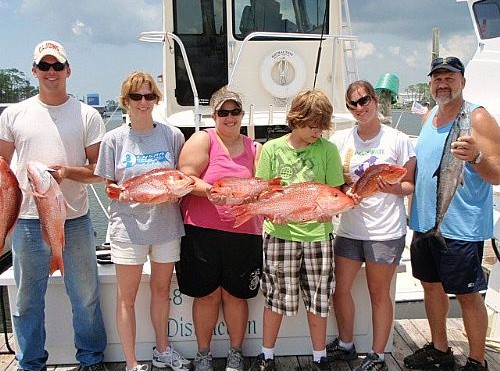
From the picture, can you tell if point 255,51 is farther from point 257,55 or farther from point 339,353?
point 339,353

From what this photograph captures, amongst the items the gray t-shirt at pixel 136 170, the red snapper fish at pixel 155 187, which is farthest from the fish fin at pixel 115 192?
the gray t-shirt at pixel 136 170

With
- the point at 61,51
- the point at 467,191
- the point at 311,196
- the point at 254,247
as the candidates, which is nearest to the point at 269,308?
the point at 254,247

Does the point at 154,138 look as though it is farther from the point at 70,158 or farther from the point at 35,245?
the point at 35,245

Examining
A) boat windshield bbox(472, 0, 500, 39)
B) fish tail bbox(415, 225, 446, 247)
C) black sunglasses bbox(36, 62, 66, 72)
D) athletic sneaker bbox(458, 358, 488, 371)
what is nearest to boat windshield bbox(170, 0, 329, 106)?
boat windshield bbox(472, 0, 500, 39)

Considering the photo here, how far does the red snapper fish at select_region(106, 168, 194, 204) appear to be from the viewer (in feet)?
9.55

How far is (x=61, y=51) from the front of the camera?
125 inches

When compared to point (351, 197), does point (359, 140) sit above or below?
above

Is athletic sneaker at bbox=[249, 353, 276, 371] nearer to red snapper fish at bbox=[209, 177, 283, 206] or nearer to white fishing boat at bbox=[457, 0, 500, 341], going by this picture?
red snapper fish at bbox=[209, 177, 283, 206]

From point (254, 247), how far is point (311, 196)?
622mm

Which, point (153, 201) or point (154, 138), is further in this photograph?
point (154, 138)

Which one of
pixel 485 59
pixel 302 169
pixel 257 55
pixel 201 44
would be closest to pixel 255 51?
pixel 257 55

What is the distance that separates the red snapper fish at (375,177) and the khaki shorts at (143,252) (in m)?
1.21

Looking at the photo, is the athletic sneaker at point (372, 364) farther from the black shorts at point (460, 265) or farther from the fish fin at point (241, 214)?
the fish fin at point (241, 214)

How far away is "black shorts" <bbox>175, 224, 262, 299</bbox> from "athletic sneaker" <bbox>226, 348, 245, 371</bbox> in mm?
430
